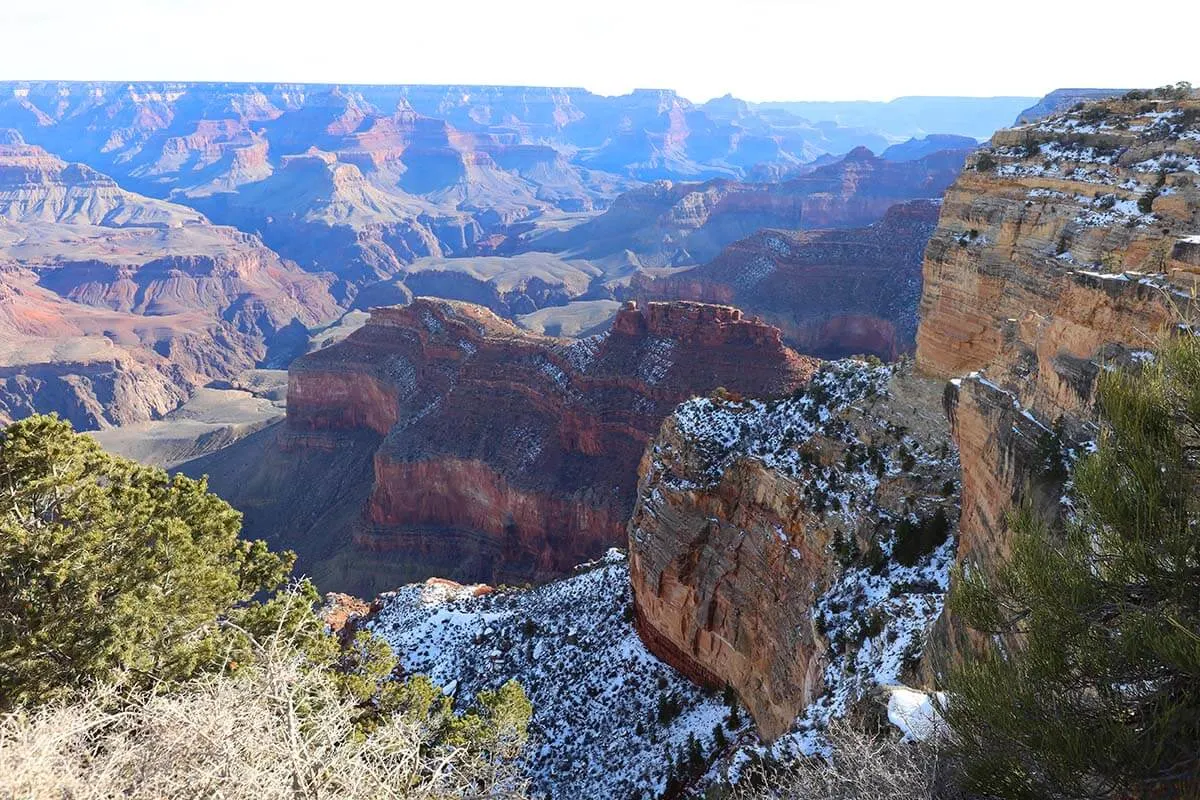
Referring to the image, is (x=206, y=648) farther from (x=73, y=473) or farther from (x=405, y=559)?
(x=405, y=559)

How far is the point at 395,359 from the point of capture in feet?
211

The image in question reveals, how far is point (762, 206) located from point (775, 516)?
541 feet

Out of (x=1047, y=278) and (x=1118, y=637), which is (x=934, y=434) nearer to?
(x=1047, y=278)

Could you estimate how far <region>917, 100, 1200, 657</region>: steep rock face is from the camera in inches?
512

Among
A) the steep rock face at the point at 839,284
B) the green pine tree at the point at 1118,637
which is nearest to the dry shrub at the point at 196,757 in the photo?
the green pine tree at the point at 1118,637

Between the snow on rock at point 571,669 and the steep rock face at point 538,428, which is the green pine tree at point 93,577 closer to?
the snow on rock at point 571,669

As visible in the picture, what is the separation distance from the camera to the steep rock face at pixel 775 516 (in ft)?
67.2

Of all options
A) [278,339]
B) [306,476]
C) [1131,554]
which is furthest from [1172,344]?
[278,339]

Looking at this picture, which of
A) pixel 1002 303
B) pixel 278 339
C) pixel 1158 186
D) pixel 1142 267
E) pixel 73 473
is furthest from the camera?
pixel 278 339

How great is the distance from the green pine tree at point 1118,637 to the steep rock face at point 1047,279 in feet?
9.45

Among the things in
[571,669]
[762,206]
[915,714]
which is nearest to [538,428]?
[571,669]

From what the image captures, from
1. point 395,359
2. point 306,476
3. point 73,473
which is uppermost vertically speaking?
point 73,473

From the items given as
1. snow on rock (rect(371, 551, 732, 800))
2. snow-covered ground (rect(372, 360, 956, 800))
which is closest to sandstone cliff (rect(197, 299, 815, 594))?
snow on rock (rect(371, 551, 732, 800))

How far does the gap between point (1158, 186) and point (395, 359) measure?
179ft
